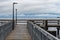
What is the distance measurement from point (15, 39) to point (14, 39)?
108mm

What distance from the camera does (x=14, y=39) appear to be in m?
21.5

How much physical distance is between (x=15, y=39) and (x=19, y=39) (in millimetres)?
530

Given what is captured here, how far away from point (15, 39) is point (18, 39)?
40 cm

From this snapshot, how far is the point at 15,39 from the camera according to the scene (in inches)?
848

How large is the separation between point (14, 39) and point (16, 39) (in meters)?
0.22

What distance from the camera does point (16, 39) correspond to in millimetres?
21484

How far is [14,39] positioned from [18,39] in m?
0.49

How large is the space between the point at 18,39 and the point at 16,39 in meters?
0.27

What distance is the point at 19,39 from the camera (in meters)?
21.3
